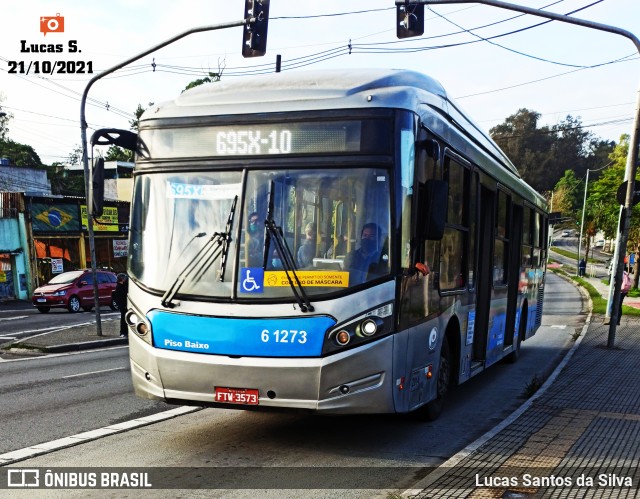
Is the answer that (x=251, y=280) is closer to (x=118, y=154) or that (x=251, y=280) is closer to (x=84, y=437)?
(x=84, y=437)

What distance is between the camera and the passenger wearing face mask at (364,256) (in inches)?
258

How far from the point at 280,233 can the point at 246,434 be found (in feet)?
7.56

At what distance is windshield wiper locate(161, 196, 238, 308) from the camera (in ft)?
22.0

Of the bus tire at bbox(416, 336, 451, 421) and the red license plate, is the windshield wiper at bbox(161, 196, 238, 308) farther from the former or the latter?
the bus tire at bbox(416, 336, 451, 421)

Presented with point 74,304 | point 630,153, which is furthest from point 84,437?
point 74,304

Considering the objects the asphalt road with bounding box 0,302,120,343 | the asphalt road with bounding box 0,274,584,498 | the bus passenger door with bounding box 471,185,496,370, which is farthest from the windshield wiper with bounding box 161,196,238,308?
the asphalt road with bounding box 0,302,120,343

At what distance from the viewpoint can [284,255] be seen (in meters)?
6.59

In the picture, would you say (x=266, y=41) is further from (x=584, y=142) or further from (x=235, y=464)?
(x=584, y=142)

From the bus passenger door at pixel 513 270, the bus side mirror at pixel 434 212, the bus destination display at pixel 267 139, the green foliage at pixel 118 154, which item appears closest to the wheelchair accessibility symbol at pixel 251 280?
the bus destination display at pixel 267 139

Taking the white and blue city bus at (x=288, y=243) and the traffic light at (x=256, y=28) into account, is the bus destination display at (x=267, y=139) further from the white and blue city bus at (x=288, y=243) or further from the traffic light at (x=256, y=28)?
the traffic light at (x=256, y=28)

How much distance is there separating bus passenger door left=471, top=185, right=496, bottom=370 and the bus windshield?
3749mm

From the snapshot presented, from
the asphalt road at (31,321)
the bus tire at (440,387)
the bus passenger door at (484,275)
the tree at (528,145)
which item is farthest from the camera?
the tree at (528,145)

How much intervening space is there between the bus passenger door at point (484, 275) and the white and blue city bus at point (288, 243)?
2.83 m

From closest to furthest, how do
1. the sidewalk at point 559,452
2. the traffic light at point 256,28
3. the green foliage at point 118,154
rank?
1. the sidewalk at point 559,452
2. the traffic light at point 256,28
3. the green foliage at point 118,154
